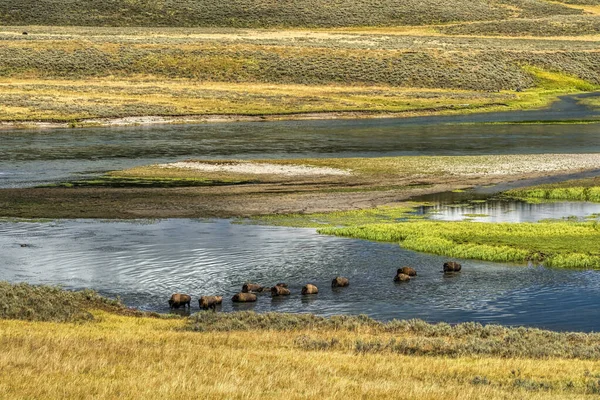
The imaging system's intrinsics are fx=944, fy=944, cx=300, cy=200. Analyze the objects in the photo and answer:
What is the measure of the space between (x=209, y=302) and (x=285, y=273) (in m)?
4.35

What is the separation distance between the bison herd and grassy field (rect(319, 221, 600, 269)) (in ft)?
8.94

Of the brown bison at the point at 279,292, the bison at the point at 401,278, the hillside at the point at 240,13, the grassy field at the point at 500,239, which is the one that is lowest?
the grassy field at the point at 500,239

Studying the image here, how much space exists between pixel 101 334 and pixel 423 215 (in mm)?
20611

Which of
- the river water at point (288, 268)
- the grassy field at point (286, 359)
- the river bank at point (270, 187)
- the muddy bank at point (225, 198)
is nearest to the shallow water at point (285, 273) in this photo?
the river water at point (288, 268)

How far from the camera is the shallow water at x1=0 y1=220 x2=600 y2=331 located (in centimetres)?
2558

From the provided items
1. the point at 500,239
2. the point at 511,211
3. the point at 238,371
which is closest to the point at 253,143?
the point at 511,211

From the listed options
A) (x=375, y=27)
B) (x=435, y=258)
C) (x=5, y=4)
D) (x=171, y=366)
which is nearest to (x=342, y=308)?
(x=435, y=258)

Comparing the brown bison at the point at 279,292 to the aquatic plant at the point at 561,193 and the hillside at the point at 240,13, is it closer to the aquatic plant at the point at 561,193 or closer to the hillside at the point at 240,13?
the aquatic plant at the point at 561,193

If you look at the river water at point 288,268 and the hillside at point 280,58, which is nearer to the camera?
the river water at point 288,268

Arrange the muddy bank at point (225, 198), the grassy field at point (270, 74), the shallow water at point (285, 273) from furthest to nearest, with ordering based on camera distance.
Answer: the grassy field at point (270, 74), the muddy bank at point (225, 198), the shallow water at point (285, 273)

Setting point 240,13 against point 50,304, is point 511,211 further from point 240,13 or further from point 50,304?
point 240,13

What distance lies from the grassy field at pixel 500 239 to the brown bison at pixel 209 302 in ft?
30.4

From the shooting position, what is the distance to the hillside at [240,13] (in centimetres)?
15662

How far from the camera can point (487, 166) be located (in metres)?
52.1
